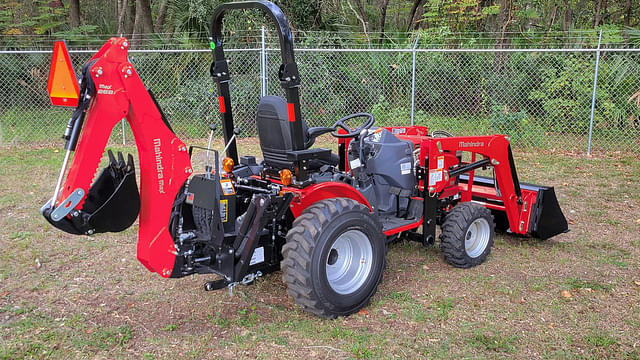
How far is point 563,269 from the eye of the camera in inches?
194

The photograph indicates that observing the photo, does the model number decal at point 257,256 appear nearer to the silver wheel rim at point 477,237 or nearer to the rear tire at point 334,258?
the rear tire at point 334,258

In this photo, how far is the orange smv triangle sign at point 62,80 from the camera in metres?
3.07

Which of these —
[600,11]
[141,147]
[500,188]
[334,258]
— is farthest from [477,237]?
[600,11]

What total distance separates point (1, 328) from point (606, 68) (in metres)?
10.6

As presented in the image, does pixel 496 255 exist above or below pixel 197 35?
below

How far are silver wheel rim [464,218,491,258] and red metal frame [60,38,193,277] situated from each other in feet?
9.22

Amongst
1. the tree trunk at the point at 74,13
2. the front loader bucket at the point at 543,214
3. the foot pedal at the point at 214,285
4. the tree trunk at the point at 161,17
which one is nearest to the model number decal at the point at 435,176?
the front loader bucket at the point at 543,214

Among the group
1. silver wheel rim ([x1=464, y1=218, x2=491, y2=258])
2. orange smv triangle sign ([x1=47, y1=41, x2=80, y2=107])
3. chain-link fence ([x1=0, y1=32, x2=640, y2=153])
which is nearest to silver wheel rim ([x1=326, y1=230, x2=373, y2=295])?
silver wheel rim ([x1=464, y1=218, x2=491, y2=258])

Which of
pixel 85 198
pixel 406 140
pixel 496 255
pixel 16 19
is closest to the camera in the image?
pixel 85 198

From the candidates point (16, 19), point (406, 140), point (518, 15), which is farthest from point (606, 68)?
point (16, 19)

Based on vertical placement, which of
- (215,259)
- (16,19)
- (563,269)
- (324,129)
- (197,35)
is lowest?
(563,269)

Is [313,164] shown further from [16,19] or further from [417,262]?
[16,19]

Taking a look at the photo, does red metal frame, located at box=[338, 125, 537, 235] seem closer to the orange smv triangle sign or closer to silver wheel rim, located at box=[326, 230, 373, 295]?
silver wheel rim, located at box=[326, 230, 373, 295]

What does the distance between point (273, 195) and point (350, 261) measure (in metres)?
0.86
